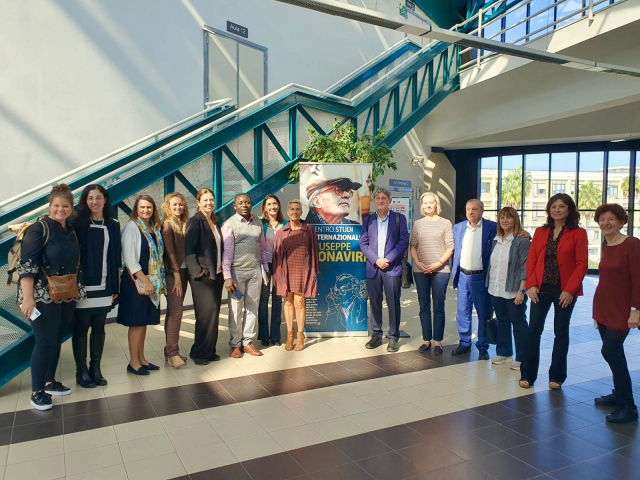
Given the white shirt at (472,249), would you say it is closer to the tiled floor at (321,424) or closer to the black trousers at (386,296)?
the black trousers at (386,296)

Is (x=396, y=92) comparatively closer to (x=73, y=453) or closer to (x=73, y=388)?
(x=73, y=388)

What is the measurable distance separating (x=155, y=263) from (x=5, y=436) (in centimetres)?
168

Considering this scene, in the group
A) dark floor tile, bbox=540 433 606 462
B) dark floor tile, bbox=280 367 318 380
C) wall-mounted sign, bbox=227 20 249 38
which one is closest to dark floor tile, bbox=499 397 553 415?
dark floor tile, bbox=540 433 606 462

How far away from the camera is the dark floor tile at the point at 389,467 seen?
2746 millimetres

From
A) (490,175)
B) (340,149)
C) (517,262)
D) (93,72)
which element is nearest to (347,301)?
(340,149)

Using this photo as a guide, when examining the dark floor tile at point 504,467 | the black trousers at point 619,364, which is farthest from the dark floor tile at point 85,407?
the black trousers at point 619,364

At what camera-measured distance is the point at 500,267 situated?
182 inches

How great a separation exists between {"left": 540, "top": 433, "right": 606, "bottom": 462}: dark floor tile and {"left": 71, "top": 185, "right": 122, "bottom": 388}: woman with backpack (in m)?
3.42

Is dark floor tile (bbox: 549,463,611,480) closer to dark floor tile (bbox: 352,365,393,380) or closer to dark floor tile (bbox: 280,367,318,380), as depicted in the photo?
dark floor tile (bbox: 352,365,393,380)

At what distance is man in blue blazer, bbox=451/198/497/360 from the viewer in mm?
4965

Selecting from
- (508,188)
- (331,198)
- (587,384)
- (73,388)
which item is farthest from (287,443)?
(508,188)

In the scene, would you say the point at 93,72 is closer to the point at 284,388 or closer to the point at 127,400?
the point at 127,400

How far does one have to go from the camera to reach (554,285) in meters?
3.96

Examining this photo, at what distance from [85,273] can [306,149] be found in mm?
3220
